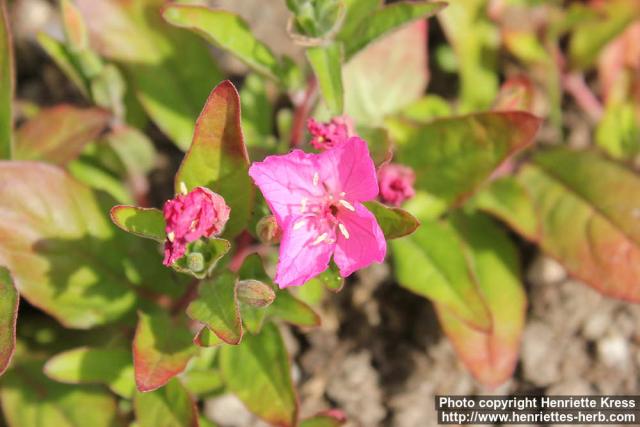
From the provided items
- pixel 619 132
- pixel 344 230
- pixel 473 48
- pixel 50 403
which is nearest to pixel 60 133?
pixel 50 403

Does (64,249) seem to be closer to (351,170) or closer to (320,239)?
(320,239)

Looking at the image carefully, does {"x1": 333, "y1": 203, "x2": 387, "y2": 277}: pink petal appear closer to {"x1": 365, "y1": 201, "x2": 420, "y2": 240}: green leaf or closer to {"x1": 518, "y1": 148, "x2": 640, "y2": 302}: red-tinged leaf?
{"x1": 365, "y1": 201, "x2": 420, "y2": 240}: green leaf

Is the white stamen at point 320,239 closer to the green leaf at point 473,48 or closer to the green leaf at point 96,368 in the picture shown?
the green leaf at point 96,368

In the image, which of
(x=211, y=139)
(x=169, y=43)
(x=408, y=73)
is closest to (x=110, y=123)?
(x=169, y=43)

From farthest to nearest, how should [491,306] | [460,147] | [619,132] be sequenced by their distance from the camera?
[619,132] < [491,306] < [460,147]

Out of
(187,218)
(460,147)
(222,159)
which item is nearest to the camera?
(187,218)

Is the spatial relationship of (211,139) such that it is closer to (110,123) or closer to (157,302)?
(157,302)

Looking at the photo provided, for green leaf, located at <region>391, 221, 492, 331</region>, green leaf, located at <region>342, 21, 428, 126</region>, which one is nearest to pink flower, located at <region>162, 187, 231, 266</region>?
green leaf, located at <region>391, 221, 492, 331</region>
